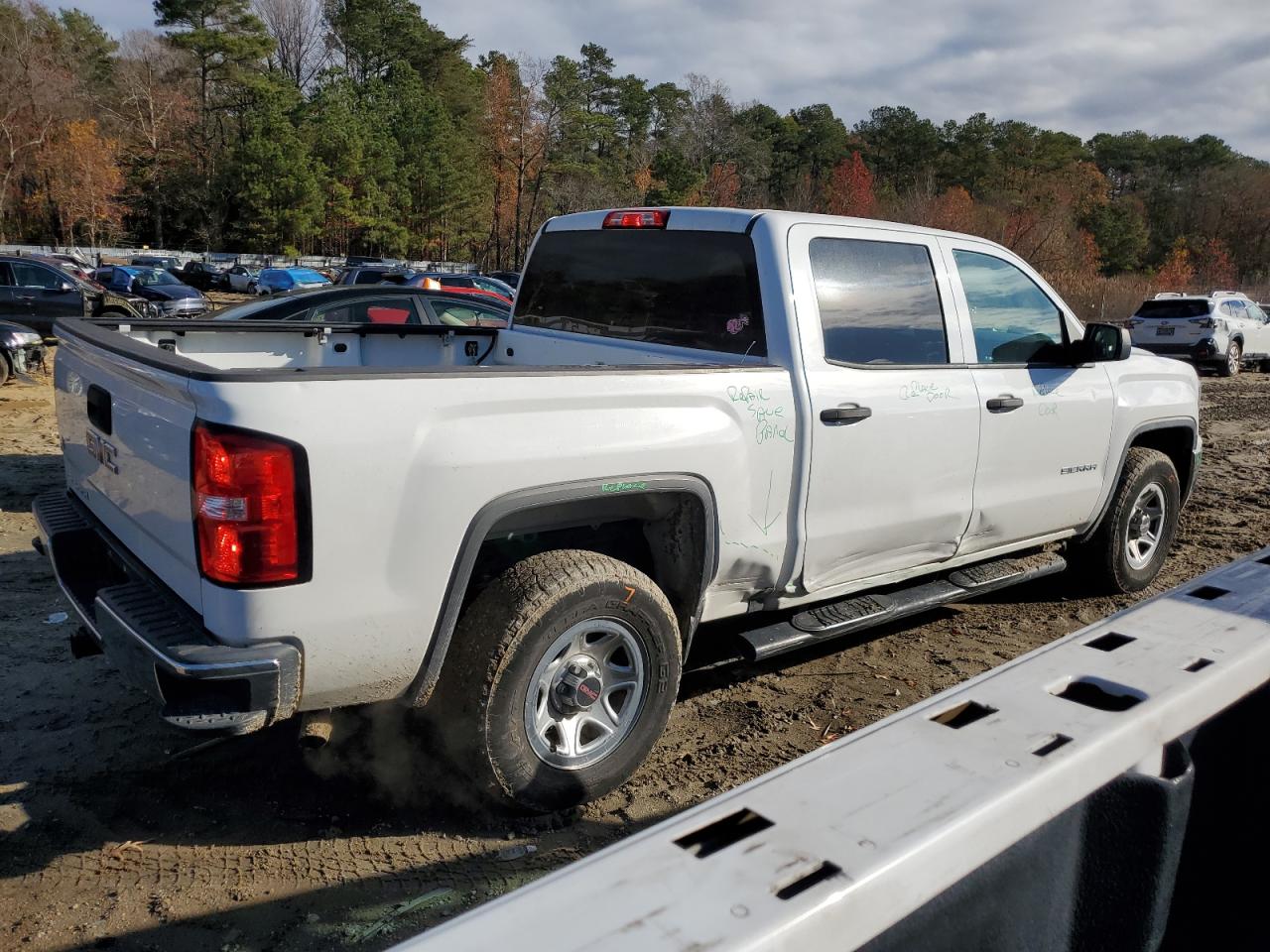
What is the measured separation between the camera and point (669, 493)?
3.45 meters

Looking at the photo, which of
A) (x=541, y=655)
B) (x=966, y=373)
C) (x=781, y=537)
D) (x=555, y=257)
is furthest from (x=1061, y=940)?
(x=555, y=257)

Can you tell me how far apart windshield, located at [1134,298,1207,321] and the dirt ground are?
60.2 ft

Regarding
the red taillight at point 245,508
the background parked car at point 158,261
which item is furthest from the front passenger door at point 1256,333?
the background parked car at point 158,261

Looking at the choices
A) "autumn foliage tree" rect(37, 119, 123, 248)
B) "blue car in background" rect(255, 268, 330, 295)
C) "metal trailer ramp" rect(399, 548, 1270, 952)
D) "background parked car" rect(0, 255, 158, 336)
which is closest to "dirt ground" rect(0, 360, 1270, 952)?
"metal trailer ramp" rect(399, 548, 1270, 952)

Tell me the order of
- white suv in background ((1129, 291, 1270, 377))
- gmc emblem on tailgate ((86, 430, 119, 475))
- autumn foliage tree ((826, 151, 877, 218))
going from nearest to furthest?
gmc emblem on tailgate ((86, 430, 119, 475))
white suv in background ((1129, 291, 1270, 377))
autumn foliage tree ((826, 151, 877, 218))

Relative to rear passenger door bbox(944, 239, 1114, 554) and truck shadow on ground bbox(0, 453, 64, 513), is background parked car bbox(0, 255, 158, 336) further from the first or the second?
rear passenger door bbox(944, 239, 1114, 554)

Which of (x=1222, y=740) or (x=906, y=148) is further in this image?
(x=906, y=148)

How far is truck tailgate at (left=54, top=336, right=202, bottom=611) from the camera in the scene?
2746mm

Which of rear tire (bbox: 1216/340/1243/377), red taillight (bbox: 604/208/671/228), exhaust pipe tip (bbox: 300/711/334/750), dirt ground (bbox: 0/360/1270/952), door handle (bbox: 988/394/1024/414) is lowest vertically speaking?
dirt ground (bbox: 0/360/1270/952)

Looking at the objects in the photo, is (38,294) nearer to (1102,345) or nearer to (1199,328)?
(1102,345)

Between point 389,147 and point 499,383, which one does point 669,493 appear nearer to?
point 499,383

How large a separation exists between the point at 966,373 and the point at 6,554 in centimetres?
562

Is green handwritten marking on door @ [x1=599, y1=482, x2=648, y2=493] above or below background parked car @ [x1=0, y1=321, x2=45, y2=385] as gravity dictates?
above

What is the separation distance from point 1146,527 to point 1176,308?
17404mm
